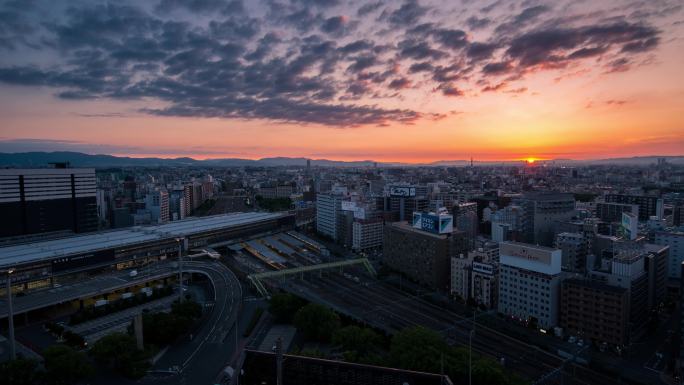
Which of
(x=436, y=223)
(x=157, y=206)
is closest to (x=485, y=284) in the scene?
(x=436, y=223)

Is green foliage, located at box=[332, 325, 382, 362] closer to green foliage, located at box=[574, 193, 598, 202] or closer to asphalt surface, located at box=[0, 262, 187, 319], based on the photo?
asphalt surface, located at box=[0, 262, 187, 319]

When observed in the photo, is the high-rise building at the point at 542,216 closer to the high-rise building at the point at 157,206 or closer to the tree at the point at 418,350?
the tree at the point at 418,350

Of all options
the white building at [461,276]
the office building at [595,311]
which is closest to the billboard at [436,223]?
the white building at [461,276]

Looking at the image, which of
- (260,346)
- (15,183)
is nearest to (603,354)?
(260,346)

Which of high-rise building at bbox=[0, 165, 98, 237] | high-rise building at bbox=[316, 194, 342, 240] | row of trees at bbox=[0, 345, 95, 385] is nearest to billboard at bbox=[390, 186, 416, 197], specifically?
high-rise building at bbox=[316, 194, 342, 240]

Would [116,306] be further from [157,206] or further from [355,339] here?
[157,206]

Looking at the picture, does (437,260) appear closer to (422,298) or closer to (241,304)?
(422,298)
